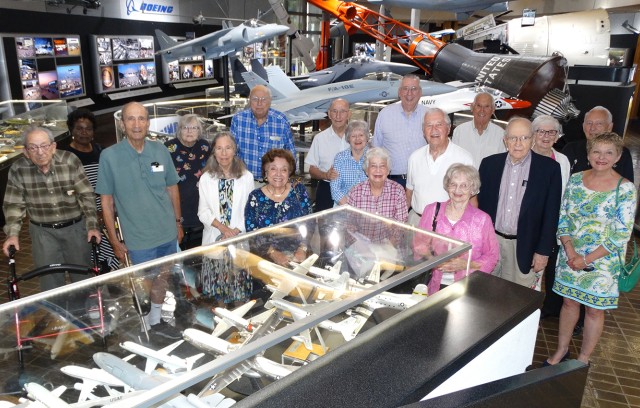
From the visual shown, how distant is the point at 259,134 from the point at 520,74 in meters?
6.30

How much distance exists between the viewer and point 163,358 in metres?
1.45

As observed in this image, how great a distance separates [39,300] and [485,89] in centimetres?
906

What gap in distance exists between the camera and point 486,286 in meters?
2.18

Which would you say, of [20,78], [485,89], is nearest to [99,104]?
[20,78]

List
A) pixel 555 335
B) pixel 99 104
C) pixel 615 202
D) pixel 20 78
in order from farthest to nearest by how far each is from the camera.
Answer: pixel 99 104, pixel 20 78, pixel 555 335, pixel 615 202

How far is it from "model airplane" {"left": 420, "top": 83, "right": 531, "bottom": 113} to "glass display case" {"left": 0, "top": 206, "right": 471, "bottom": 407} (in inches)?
276

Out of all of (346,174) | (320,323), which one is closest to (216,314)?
(320,323)

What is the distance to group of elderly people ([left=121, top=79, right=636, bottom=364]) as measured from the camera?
2.85 m

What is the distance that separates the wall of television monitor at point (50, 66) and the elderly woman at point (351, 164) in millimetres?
10835

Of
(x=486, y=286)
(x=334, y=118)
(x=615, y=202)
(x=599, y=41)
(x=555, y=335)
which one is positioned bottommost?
(x=555, y=335)

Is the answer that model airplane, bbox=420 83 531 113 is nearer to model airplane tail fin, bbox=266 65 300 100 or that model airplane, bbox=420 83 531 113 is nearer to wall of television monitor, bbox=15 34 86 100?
model airplane tail fin, bbox=266 65 300 100

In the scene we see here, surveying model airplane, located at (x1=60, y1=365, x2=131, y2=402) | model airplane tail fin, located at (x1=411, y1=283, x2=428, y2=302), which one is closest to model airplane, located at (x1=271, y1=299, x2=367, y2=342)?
model airplane tail fin, located at (x1=411, y1=283, x2=428, y2=302)

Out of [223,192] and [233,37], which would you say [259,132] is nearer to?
[223,192]

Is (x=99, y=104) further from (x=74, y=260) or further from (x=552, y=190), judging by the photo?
(x=552, y=190)
